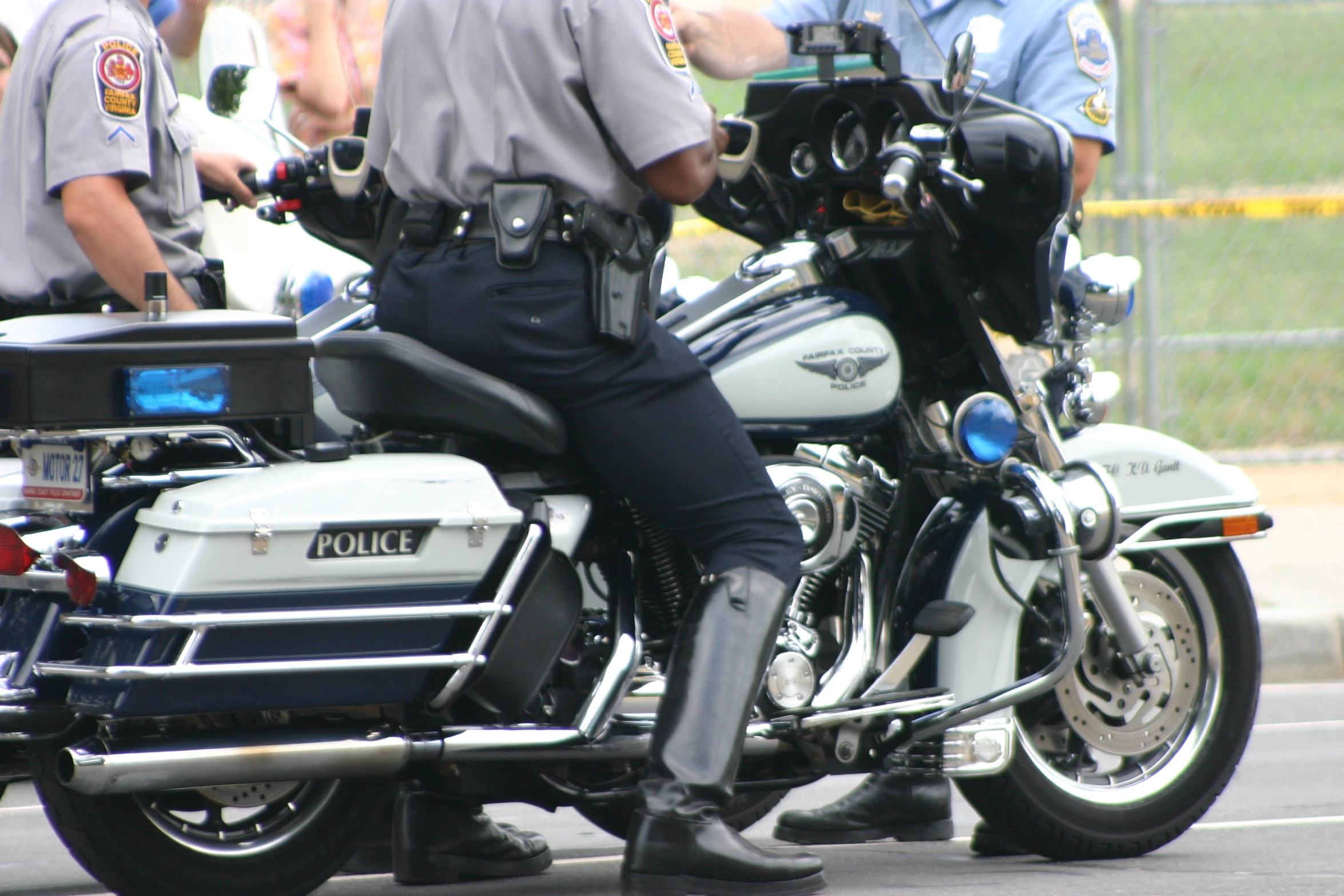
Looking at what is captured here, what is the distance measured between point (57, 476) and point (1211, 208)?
19.9ft

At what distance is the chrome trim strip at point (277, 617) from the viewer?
10.4 ft

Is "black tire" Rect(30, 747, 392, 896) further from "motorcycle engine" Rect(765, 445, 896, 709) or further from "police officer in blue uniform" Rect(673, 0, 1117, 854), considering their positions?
"police officer in blue uniform" Rect(673, 0, 1117, 854)

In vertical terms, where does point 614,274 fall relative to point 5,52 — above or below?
above

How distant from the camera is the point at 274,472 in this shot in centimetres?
334

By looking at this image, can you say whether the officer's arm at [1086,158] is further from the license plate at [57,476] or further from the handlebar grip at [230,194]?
the license plate at [57,476]

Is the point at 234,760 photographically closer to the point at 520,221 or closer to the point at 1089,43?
the point at 520,221

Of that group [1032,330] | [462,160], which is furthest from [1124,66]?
[462,160]

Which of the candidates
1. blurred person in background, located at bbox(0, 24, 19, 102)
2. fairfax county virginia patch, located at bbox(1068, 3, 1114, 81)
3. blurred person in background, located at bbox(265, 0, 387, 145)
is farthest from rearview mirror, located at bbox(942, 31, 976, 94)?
blurred person in background, located at bbox(0, 24, 19, 102)

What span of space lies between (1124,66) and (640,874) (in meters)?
5.98

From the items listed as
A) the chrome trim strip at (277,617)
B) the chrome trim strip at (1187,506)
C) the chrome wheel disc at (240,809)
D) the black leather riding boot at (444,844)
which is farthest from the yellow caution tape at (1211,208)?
the chrome trim strip at (277,617)

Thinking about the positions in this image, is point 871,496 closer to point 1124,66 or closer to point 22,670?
point 22,670

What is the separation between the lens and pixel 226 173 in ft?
15.2

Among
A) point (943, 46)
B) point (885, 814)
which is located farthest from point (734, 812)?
point (943, 46)

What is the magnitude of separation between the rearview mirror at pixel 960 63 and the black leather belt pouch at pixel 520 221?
0.77 metres
